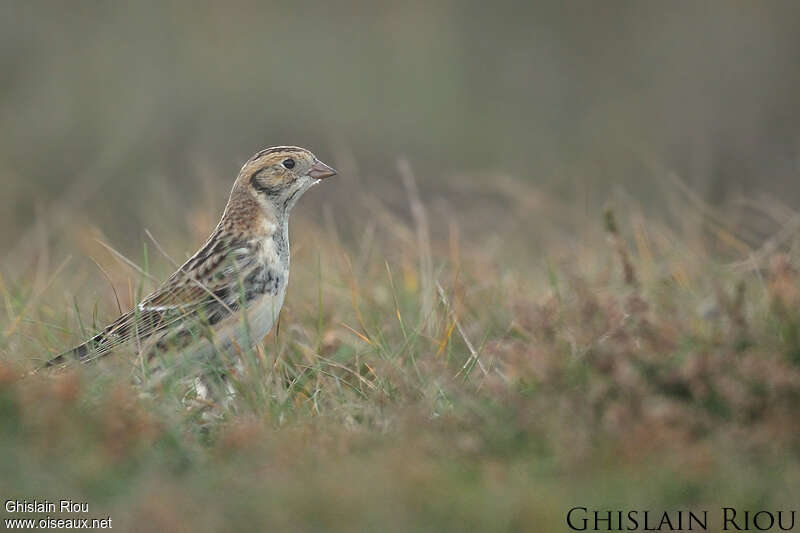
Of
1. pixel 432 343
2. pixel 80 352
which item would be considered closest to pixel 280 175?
pixel 432 343

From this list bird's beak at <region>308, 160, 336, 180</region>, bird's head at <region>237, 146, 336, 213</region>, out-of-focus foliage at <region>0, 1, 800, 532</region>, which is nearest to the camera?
out-of-focus foliage at <region>0, 1, 800, 532</region>

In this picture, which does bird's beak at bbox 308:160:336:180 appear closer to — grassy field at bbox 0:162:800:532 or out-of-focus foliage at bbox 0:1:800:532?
out-of-focus foliage at bbox 0:1:800:532

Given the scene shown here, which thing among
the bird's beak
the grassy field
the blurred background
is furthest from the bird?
the blurred background

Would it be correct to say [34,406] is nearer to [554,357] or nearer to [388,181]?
[554,357]

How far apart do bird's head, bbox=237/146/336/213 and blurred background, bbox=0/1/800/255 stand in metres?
9.75

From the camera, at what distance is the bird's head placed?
712 centimetres

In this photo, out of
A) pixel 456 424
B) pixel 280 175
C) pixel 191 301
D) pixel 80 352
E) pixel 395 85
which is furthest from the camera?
pixel 395 85

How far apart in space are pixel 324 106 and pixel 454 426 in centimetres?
1443

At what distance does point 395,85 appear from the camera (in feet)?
65.2

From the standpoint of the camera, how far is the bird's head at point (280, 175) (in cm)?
712

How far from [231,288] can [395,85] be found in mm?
13550

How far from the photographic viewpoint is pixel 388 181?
17141 mm

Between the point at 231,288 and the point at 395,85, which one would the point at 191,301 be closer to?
the point at 231,288

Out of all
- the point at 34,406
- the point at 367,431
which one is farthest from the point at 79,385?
the point at 367,431
